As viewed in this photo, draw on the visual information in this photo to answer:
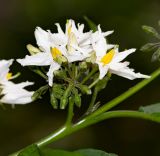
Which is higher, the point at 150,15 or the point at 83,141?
the point at 150,15

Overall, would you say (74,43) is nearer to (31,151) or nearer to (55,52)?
(55,52)

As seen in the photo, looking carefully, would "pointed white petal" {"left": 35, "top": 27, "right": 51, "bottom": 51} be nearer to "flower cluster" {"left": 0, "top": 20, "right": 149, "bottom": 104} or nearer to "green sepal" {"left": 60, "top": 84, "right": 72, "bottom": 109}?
"flower cluster" {"left": 0, "top": 20, "right": 149, "bottom": 104}

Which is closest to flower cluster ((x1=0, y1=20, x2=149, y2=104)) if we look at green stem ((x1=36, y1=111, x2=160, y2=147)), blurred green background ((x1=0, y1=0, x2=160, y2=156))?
green stem ((x1=36, y1=111, x2=160, y2=147))

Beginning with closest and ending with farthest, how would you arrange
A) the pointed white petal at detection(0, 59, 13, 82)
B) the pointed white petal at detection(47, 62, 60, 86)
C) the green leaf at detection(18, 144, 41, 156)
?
the green leaf at detection(18, 144, 41, 156), the pointed white petal at detection(47, 62, 60, 86), the pointed white petal at detection(0, 59, 13, 82)

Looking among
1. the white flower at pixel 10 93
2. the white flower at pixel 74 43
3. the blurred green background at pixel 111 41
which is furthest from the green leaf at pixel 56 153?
the blurred green background at pixel 111 41

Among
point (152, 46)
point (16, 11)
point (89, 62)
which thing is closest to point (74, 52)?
point (89, 62)

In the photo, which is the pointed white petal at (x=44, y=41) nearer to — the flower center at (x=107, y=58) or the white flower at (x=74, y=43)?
the white flower at (x=74, y=43)

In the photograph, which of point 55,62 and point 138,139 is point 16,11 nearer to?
point 138,139

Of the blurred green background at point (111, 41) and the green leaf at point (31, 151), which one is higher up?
the green leaf at point (31, 151)

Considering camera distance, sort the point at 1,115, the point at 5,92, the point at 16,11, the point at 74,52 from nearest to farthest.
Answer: the point at 74,52
the point at 5,92
the point at 1,115
the point at 16,11
